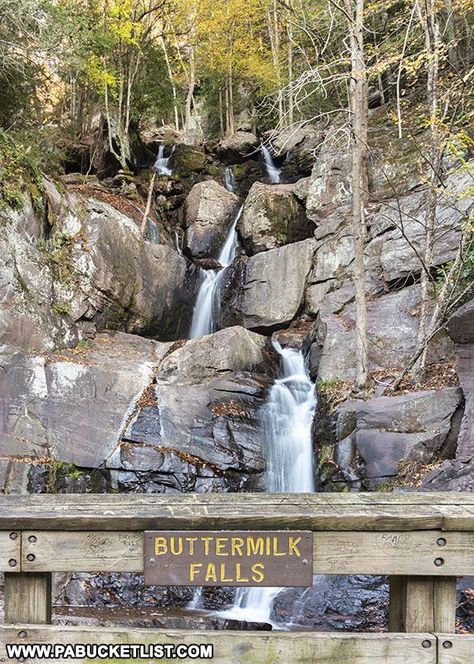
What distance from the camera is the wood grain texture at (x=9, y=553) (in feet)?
8.09

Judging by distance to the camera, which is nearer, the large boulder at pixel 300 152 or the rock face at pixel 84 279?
the rock face at pixel 84 279

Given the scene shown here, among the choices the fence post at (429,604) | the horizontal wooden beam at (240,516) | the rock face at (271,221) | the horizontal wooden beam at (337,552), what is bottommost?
the fence post at (429,604)

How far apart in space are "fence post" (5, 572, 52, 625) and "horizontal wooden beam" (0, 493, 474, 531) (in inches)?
9.7

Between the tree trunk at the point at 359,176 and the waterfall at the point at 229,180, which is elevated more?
the waterfall at the point at 229,180

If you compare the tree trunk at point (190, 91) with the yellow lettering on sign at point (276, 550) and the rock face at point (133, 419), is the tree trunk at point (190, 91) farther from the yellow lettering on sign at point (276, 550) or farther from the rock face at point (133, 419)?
the yellow lettering on sign at point (276, 550)

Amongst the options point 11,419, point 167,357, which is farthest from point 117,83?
point 11,419

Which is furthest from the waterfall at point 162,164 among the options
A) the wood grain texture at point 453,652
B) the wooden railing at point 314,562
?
the wood grain texture at point 453,652

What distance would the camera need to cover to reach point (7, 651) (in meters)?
2.45

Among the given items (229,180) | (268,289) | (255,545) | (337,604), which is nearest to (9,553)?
(255,545)

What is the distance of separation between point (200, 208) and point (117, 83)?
501 centimetres

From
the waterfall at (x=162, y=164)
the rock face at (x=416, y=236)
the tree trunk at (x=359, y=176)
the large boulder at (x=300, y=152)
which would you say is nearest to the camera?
the tree trunk at (x=359, y=176)

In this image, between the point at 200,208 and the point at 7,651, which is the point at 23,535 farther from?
the point at 200,208

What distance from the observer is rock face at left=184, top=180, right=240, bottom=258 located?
59.6ft

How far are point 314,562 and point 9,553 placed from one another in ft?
4.37
